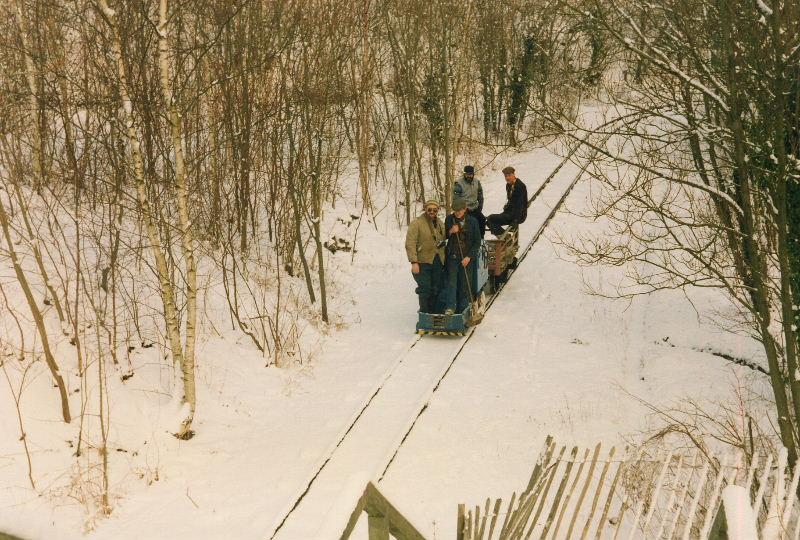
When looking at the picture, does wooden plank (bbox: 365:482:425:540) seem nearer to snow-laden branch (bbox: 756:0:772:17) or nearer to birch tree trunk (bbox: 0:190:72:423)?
birch tree trunk (bbox: 0:190:72:423)

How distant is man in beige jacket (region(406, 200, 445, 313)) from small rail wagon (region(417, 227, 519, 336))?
27cm

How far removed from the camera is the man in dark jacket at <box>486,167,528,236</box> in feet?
46.4

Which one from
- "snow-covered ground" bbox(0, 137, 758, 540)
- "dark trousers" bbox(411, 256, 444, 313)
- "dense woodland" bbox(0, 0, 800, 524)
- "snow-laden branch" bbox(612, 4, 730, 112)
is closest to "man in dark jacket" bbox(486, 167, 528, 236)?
"dense woodland" bbox(0, 0, 800, 524)

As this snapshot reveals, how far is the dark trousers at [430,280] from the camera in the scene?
11.9 m

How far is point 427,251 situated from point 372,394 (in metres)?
2.84

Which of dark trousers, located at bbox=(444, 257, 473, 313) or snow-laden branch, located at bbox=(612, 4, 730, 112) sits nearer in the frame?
snow-laden branch, located at bbox=(612, 4, 730, 112)

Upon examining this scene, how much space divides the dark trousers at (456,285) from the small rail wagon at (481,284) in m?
0.12

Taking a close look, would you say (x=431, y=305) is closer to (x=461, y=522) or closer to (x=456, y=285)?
(x=456, y=285)

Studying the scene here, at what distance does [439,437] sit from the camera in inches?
360

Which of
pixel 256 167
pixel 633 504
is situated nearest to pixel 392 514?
pixel 633 504

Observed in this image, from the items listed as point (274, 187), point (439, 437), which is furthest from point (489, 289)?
point (439, 437)

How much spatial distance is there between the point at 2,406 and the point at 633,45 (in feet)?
28.3

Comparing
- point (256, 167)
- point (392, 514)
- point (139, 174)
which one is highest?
point (256, 167)

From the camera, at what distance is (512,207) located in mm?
14258
